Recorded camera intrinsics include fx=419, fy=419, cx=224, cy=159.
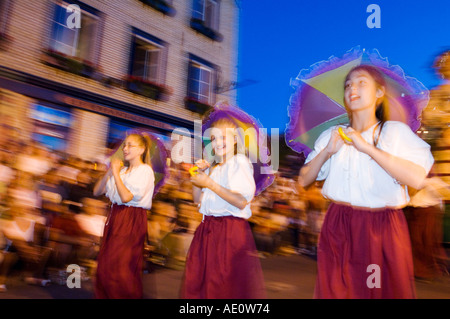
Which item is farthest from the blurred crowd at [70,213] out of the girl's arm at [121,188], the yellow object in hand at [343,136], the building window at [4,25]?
the building window at [4,25]

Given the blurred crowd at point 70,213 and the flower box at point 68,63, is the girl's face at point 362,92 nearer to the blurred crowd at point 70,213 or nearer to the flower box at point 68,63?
the blurred crowd at point 70,213

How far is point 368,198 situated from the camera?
2.24 meters

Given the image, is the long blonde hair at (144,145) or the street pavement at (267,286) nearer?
the long blonde hair at (144,145)

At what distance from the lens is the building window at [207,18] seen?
13438 millimetres

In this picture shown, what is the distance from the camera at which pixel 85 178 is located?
603 centimetres

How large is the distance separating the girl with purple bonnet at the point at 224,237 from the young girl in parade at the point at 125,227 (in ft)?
2.56

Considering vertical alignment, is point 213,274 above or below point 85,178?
below

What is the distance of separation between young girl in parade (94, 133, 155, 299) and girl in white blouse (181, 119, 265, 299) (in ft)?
2.56

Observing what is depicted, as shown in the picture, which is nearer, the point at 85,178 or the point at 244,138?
the point at 244,138

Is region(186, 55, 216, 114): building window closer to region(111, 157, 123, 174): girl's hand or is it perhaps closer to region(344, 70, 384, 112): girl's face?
region(111, 157, 123, 174): girl's hand

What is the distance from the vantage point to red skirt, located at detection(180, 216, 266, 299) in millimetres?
2850
